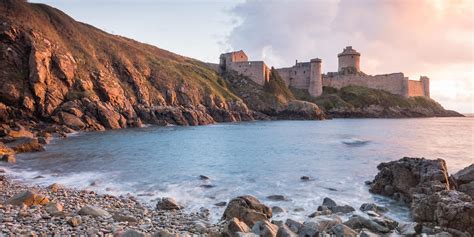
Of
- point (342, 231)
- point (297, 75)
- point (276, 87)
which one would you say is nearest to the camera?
point (342, 231)

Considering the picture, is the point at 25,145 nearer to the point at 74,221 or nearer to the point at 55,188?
the point at 55,188

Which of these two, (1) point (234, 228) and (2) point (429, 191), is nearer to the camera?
(1) point (234, 228)

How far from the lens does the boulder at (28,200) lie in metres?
12.0

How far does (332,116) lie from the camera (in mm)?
112438

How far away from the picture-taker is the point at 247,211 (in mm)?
12023

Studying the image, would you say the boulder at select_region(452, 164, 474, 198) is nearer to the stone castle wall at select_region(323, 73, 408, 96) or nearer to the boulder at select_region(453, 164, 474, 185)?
the boulder at select_region(453, 164, 474, 185)

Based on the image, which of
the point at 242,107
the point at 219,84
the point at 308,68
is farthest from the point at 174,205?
the point at 308,68

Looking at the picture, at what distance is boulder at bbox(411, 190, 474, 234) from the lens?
11039mm

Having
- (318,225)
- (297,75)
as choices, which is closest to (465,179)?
(318,225)

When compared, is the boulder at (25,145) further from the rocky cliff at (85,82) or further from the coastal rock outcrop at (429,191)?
the coastal rock outcrop at (429,191)

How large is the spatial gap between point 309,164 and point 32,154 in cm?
2123

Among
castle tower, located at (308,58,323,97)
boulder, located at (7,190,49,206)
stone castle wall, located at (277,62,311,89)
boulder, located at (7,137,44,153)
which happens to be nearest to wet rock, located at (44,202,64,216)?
boulder, located at (7,190,49,206)

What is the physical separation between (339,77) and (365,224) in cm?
12404

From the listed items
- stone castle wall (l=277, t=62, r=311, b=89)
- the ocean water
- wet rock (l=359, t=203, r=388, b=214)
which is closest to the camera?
wet rock (l=359, t=203, r=388, b=214)
